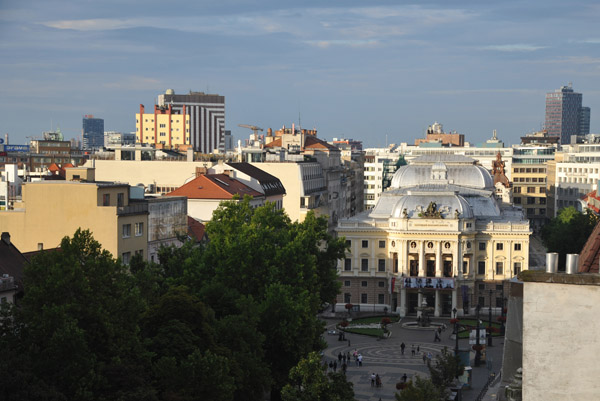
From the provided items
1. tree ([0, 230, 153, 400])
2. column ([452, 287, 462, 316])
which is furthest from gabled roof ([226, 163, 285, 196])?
tree ([0, 230, 153, 400])

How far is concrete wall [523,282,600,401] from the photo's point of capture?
79.5 ft

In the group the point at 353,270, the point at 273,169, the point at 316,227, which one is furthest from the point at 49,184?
the point at 273,169

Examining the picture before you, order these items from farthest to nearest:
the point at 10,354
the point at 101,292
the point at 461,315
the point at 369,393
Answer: the point at 461,315
the point at 369,393
the point at 101,292
the point at 10,354

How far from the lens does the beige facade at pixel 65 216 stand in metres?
80.2

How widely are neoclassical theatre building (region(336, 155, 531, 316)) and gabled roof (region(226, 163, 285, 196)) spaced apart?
72.9ft

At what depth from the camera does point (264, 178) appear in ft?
530

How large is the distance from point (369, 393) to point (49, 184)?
27601 millimetres

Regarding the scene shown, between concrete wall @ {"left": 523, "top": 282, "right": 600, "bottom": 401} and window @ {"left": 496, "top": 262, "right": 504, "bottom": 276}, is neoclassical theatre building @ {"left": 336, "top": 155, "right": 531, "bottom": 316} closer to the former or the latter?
window @ {"left": 496, "top": 262, "right": 504, "bottom": 276}

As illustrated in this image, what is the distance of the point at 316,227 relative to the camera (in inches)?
3957

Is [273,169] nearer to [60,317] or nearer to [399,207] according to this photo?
[399,207]

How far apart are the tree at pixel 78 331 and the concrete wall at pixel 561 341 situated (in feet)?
87.4

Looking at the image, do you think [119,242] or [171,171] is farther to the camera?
[171,171]

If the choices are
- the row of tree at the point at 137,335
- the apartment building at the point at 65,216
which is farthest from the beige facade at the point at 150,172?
the row of tree at the point at 137,335

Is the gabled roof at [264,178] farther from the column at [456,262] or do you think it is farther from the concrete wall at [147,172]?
the column at [456,262]
